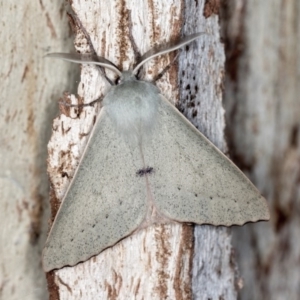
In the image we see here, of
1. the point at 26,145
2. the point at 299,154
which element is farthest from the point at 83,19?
the point at 299,154

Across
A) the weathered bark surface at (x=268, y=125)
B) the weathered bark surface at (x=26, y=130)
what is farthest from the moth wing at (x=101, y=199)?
the weathered bark surface at (x=268, y=125)

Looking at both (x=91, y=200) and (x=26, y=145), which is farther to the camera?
(x=26, y=145)

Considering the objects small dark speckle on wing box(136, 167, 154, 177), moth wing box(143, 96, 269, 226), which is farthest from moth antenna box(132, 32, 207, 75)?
small dark speckle on wing box(136, 167, 154, 177)

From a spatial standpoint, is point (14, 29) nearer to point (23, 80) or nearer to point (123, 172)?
point (23, 80)

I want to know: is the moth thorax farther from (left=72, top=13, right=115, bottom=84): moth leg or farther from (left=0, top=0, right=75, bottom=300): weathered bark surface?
(left=0, top=0, right=75, bottom=300): weathered bark surface

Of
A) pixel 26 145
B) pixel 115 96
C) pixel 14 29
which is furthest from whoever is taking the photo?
pixel 26 145

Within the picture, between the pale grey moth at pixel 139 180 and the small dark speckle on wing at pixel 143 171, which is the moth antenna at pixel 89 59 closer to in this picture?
the pale grey moth at pixel 139 180
